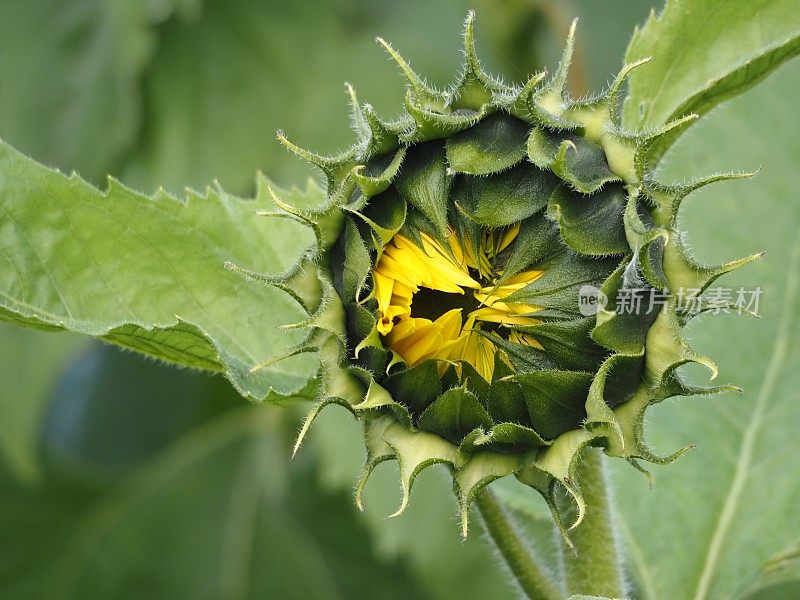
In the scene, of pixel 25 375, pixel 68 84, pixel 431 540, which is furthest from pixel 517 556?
pixel 68 84

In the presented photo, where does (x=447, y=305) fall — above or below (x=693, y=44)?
below

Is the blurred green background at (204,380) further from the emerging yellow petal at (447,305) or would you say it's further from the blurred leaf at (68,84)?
the emerging yellow petal at (447,305)

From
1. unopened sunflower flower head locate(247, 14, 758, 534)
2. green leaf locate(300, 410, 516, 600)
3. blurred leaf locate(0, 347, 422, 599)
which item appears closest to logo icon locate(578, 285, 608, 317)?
unopened sunflower flower head locate(247, 14, 758, 534)

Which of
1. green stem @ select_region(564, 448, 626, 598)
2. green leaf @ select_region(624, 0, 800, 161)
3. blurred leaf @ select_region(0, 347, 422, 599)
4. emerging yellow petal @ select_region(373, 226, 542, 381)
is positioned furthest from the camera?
blurred leaf @ select_region(0, 347, 422, 599)

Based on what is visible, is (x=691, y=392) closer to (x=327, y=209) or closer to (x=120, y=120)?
(x=327, y=209)

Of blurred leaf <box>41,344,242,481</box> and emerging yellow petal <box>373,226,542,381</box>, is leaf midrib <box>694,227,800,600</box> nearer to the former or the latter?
emerging yellow petal <box>373,226,542,381</box>

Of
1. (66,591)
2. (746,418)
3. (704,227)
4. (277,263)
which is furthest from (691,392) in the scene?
(66,591)

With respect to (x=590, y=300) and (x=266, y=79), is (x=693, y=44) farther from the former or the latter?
(x=266, y=79)
